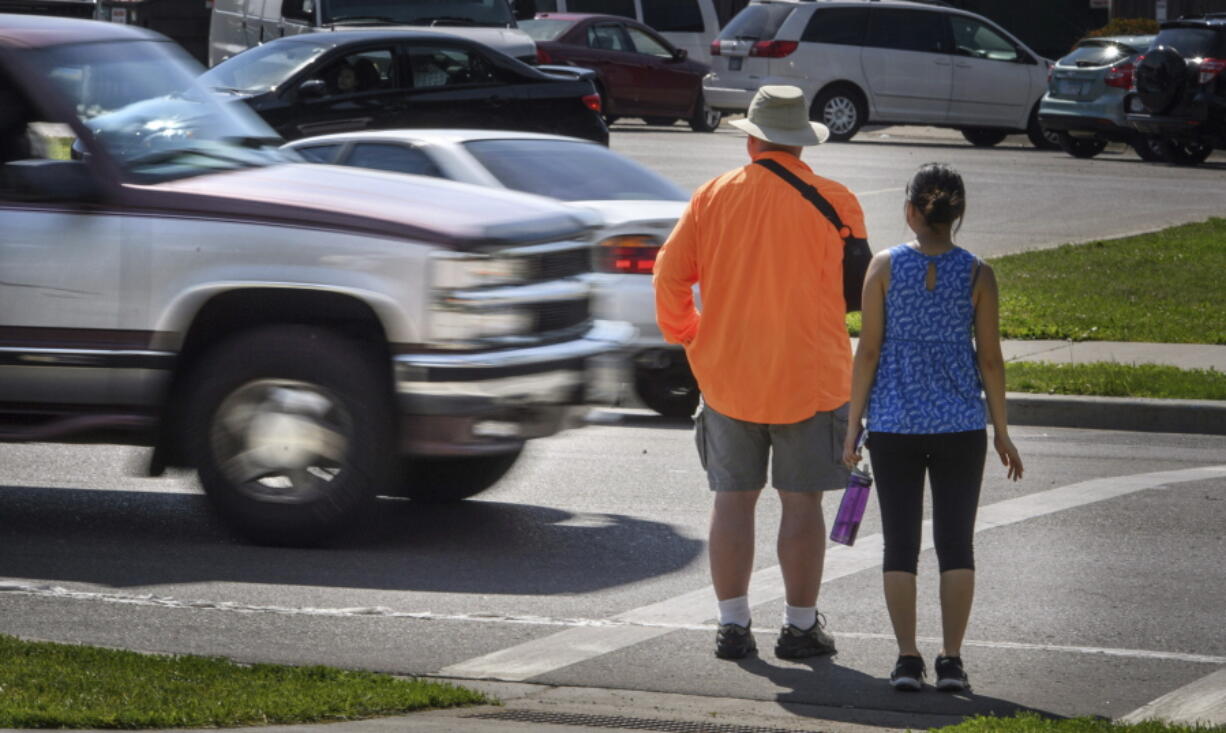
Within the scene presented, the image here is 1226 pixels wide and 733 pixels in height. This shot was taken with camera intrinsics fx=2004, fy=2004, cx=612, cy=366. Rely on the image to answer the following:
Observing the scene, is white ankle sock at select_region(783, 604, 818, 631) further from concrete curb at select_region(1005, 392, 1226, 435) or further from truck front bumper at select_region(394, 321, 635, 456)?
concrete curb at select_region(1005, 392, 1226, 435)

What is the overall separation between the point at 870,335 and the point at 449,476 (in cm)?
331

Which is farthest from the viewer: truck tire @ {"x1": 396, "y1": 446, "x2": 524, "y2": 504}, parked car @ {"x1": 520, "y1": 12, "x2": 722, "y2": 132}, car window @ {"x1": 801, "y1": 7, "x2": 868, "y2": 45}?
parked car @ {"x1": 520, "y1": 12, "x2": 722, "y2": 132}

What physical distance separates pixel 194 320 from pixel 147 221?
1.37 ft

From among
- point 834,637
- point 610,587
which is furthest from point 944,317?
point 610,587

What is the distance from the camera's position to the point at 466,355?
7.45m

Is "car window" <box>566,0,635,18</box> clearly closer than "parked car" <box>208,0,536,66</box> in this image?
No

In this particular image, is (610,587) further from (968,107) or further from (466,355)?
(968,107)

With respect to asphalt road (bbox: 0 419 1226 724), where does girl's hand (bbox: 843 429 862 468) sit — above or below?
above

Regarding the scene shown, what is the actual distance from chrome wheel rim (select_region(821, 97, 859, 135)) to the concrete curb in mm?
17000

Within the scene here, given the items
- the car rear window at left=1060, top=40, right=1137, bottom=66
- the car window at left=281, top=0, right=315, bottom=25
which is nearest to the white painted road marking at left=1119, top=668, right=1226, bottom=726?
the car window at left=281, top=0, right=315, bottom=25

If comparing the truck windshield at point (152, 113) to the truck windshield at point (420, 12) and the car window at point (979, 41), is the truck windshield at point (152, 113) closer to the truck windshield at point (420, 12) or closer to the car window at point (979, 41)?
the truck windshield at point (420, 12)

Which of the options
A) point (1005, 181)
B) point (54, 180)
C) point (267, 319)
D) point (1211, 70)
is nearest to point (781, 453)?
point (267, 319)

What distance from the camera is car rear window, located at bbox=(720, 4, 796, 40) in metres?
27.9

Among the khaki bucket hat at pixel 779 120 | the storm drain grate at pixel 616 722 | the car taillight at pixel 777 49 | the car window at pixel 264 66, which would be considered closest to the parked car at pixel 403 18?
the car window at pixel 264 66
